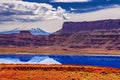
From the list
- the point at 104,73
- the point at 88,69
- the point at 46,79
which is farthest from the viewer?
the point at 88,69

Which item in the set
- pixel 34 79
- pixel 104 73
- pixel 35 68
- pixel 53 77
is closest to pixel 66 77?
pixel 53 77

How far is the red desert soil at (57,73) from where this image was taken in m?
31.3

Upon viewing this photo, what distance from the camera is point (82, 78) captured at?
1197 inches

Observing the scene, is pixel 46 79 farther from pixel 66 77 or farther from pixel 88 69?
pixel 88 69

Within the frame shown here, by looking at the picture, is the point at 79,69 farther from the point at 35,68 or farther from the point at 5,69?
the point at 5,69

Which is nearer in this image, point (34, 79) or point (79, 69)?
point (34, 79)

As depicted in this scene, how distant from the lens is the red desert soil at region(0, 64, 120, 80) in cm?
3128

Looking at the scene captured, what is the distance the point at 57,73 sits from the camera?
3494cm

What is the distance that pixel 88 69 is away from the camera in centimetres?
3809

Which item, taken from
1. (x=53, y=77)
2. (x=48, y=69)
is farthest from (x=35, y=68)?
(x=53, y=77)

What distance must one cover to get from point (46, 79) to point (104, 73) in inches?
309

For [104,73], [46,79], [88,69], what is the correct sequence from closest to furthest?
1. [46,79]
2. [104,73]
3. [88,69]

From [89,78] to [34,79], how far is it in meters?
5.06

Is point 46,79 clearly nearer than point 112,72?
Yes
